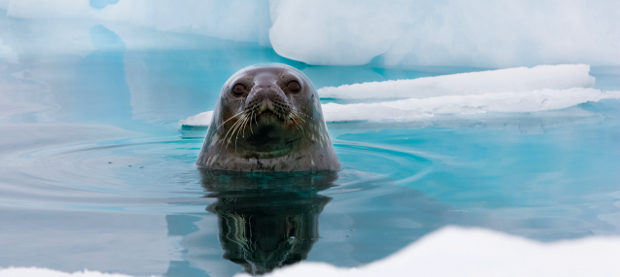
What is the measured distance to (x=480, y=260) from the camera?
1.94m

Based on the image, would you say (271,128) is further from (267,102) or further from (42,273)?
(42,273)

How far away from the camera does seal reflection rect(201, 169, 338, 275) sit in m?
1.83

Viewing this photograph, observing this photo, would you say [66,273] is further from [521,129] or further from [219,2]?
[219,2]

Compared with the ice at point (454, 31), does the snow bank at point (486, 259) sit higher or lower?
lower

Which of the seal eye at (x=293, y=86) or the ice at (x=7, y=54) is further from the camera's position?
the ice at (x=7, y=54)

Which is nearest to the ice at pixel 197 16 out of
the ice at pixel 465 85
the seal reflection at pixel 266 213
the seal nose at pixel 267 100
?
the ice at pixel 465 85

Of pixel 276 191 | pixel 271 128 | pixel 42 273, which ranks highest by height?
pixel 271 128

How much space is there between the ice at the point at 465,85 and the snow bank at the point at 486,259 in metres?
6.01

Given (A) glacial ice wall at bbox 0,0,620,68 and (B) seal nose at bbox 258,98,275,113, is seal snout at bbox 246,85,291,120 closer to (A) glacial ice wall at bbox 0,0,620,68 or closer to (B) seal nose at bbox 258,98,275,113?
(B) seal nose at bbox 258,98,275,113

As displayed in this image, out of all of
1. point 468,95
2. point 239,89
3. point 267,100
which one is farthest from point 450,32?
point 267,100

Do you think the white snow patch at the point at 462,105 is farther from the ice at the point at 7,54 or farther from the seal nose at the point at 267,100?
the ice at the point at 7,54

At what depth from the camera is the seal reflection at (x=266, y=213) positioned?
1.83 metres

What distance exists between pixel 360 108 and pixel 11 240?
493cm

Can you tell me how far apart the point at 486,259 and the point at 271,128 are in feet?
5.45
